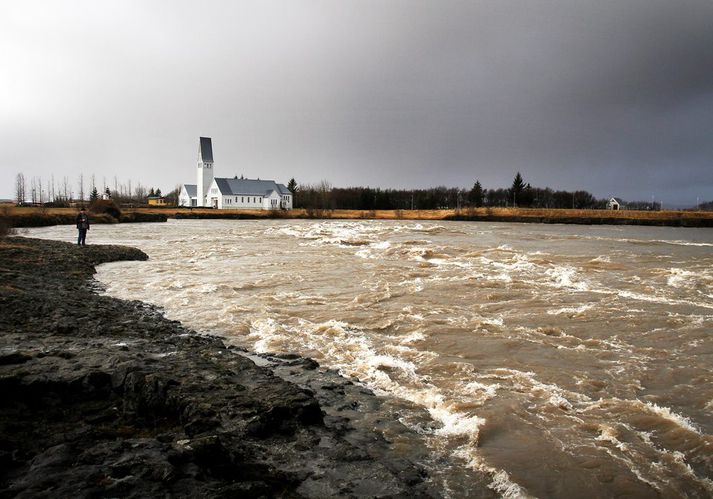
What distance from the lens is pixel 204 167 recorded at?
11706cm

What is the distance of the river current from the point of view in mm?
4785

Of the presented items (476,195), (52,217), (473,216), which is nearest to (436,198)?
(476,195)

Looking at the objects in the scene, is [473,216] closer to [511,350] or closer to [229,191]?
[229,191]

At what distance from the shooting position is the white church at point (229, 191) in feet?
371

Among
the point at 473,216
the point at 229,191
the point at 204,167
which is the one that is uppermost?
the point at 204,167

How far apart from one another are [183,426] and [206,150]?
122 metres

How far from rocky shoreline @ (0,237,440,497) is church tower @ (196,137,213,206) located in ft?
380

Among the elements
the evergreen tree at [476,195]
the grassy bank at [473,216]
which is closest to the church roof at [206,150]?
the grassy bank at [473,216]

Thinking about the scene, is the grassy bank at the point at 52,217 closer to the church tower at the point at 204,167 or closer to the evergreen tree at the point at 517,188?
the church tower at the point at 204,167

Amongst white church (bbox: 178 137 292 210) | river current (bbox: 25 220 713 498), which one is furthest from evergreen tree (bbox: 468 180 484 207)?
river current (bbox: 25 220 713 498)

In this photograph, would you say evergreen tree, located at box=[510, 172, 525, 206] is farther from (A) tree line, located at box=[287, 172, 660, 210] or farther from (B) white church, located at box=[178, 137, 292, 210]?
(B) white church, located at box=[178, 137, 292, 210]

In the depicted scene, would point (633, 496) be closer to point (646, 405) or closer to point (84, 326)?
point (646, 405)

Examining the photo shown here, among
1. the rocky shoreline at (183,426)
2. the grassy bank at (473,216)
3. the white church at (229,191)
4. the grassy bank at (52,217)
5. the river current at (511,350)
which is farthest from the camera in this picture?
the white church at (229,191)

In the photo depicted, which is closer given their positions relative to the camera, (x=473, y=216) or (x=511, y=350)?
(x=511, y=350)
